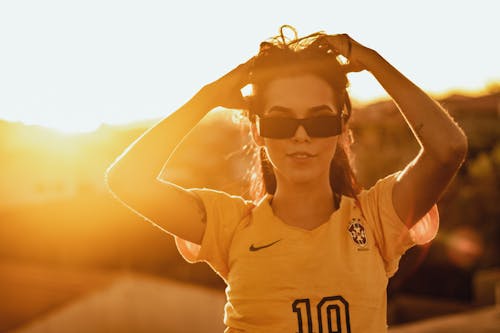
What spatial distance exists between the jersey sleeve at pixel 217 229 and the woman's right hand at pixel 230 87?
0.35m

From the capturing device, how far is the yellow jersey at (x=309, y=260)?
8.07ft

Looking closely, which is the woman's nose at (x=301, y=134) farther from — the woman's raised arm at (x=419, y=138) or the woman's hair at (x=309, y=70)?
the woman's raised arm at (x=419, y=138)

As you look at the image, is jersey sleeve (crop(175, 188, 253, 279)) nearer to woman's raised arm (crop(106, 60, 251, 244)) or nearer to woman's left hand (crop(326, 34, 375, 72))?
woman's raised arm (crop(106, 60, 251, 244))

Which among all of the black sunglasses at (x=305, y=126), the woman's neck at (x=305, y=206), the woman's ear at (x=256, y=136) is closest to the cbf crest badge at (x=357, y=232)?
the woman's neck at (x=305, y=206)

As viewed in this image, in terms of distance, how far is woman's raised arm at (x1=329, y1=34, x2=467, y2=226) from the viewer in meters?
→ 2.45

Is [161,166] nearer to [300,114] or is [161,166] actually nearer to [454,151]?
[300,114]

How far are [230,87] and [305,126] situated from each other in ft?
1.20

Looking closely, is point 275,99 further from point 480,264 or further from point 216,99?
point 480,264

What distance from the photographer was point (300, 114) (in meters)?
2.59

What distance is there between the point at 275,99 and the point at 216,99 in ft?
0.85

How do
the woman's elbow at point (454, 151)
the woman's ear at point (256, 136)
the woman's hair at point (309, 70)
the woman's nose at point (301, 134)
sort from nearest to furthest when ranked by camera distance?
1. the woman's elbow at point (454, 151)
2. the woman's nose at point (301, 134)
3. the woman's hair at point (309, 70)
4. the woman's ear at point (256, 136)

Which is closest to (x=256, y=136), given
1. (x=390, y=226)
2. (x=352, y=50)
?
(x=352, y=50)

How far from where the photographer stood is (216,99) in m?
2.77

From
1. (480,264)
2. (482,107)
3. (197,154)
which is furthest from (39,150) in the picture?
(482,107)
